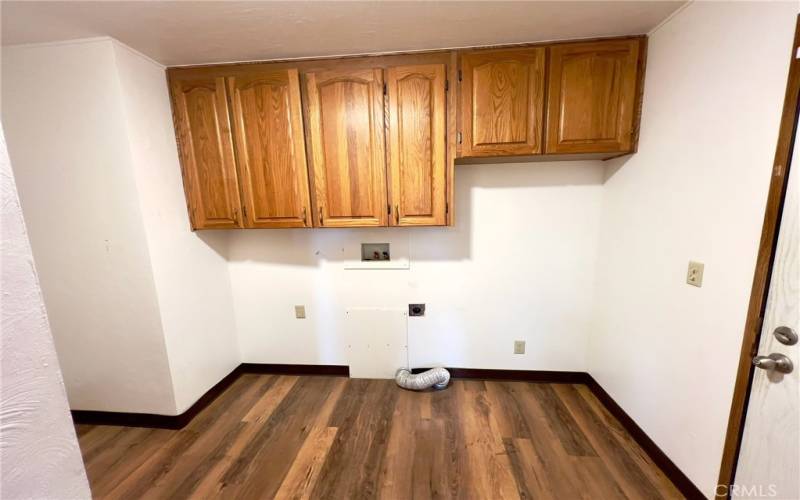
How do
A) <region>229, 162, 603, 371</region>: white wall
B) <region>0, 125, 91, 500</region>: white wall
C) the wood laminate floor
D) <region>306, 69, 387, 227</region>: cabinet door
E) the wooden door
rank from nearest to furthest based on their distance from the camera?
<region>0, 125, 91, 500</region>: white wall → the wooden door → the wood laminate floor → <region>306, 69, 387, 227</region>: cabinet door → <region>229, 162, 603, 371</region>: white wall

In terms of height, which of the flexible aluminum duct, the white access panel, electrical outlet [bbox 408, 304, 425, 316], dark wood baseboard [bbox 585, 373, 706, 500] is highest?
electrical outlet [bbox 408, 304, 425, 316]

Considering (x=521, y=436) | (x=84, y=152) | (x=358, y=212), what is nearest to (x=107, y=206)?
(x=84, y=152)

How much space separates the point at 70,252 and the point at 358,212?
5.39 feet

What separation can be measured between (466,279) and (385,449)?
46.6 inches

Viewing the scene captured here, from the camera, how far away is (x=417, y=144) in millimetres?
1699

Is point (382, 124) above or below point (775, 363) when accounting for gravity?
above

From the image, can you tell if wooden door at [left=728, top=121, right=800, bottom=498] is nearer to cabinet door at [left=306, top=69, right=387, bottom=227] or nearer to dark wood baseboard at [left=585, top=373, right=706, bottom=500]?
dark wood baseboard at [left=585, top=373, right=706, bottom=500]

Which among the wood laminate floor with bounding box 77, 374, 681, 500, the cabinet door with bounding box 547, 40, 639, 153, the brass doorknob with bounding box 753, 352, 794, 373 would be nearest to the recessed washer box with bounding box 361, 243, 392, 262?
the wood laminate floor with bounding box 77, 374, 681, 500

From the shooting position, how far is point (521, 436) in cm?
171

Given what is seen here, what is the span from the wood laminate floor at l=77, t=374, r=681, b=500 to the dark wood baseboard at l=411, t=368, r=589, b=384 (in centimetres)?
6

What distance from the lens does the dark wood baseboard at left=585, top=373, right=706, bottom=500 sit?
133cm

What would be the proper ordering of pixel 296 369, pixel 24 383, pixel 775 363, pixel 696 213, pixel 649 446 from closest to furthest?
pixel 24 383
pixel 775 363
pixel 696 213
pixel 649 446
pixel 296 369

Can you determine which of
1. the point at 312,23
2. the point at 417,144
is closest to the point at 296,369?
the point at 417,144

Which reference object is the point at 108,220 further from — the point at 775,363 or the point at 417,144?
the point at 775,363
